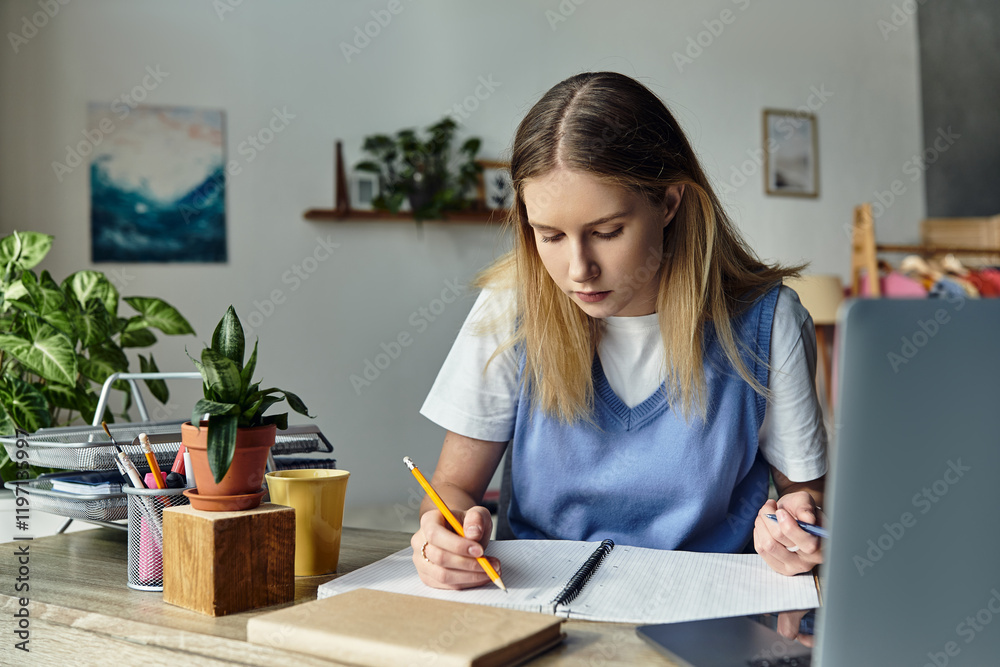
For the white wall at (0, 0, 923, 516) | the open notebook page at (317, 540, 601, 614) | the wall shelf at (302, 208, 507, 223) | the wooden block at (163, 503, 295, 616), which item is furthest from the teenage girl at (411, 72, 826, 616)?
the white wall at (0, 0, 923, 516)

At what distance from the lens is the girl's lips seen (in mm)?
1055

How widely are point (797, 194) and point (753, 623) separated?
428cm

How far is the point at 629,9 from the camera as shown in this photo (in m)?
4.18

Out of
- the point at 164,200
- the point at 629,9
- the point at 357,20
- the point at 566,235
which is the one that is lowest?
the point at 566,235

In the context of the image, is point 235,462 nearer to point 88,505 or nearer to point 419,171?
point 88,505

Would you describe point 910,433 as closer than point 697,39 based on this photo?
Yes

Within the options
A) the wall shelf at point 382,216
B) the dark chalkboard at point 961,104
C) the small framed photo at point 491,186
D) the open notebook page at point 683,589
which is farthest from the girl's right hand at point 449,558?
the dark chalkboard at point 961,104

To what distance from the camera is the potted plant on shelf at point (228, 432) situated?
0.74m

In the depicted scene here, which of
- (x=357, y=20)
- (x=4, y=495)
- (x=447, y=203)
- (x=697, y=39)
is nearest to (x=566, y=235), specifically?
(x=4, y=495)

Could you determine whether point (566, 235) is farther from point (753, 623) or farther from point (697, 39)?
point (697, 39)

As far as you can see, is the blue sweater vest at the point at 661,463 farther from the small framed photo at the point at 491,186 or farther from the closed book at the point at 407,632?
the small framed photo at the point at 491,186

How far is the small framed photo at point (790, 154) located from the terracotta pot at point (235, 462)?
4.19 meters

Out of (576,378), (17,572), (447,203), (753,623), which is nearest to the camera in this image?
(753,623)

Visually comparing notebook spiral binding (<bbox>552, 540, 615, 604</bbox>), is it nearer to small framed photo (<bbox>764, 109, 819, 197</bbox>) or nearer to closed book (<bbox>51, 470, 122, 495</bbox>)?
closed book (<bbox>51, 470, 122, 495</bbox>)
